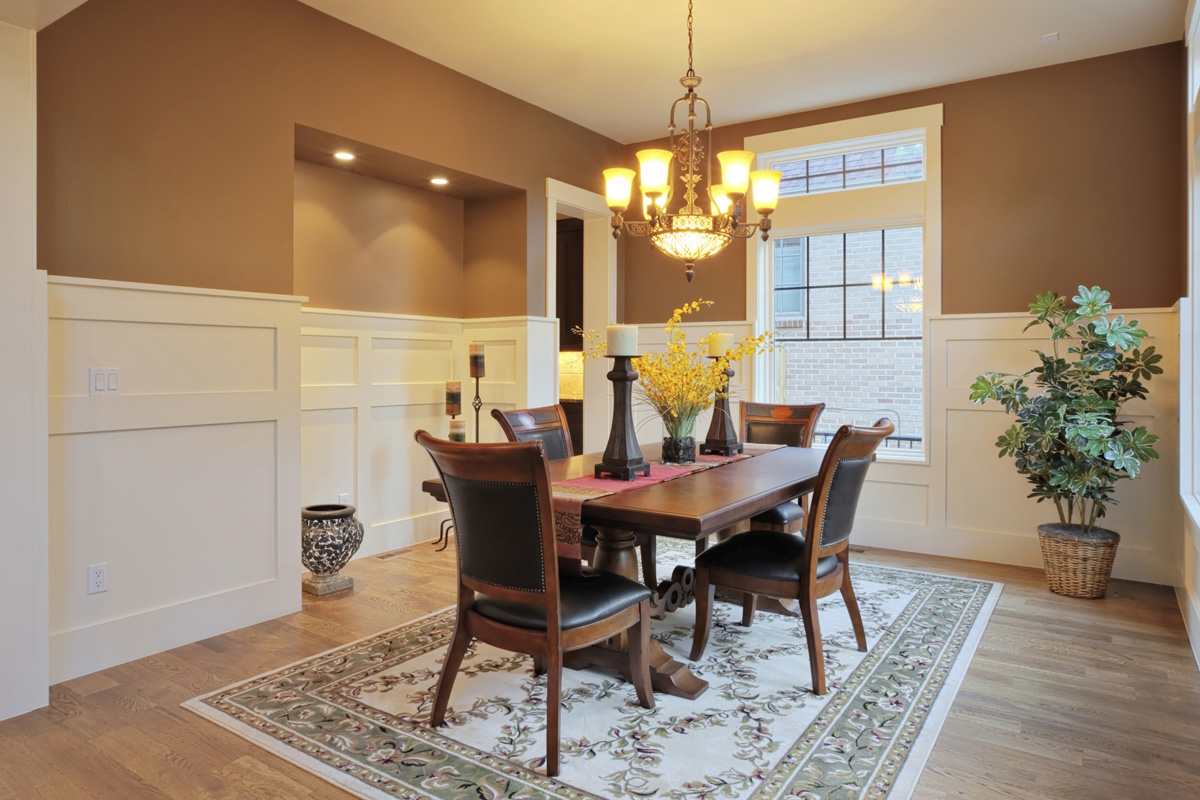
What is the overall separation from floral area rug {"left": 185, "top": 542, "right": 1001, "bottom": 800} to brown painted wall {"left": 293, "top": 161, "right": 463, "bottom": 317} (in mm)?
2153

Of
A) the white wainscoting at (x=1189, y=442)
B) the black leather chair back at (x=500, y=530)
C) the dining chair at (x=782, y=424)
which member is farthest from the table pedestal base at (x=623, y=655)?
the white wainscoting at (x=1189, y=442)

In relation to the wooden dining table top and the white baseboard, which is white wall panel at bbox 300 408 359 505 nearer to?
the white baseboard

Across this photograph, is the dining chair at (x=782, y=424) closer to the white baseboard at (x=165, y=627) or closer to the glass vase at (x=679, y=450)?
the glass vase at (x=679, y=450)

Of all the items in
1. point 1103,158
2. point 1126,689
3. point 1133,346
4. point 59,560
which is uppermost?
point 1103,158

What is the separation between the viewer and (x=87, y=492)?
2.87 metres

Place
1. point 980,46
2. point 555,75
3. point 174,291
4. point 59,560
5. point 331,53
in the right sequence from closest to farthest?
1. point 59,560
2. point 174,291
3. point 331,53
4. point 980,46
5. point 555,75

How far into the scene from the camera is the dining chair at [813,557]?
2650mm

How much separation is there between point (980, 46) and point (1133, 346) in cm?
176

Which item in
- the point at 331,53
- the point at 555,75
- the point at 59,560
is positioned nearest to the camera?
the point at 59,560

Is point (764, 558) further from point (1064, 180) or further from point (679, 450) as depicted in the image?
point (1064, 180)

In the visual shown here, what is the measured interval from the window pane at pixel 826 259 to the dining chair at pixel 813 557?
8.50 ft

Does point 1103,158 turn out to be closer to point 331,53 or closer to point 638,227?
point 638,227

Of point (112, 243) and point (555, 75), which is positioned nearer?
point (112, 243)

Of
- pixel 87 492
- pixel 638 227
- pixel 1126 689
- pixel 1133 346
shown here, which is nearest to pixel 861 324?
pixel 1133 346
